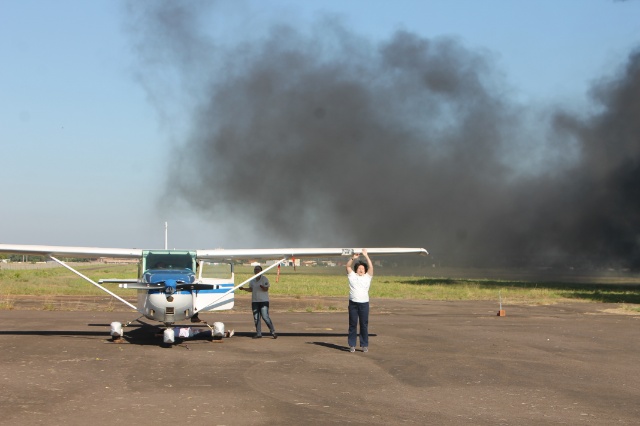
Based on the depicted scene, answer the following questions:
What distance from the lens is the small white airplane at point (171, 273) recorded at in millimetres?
16406

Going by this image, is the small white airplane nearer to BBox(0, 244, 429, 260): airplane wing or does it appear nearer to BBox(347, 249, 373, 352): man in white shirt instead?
BBox(0, 244, 429, 260): airplane wing

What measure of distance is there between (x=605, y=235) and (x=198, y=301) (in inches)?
3493

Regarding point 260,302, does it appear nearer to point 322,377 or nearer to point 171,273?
point 171,273

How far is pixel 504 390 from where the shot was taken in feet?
36.4

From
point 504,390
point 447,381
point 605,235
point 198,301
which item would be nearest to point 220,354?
point 198,301

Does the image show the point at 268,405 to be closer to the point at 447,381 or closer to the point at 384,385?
the point at 384,385

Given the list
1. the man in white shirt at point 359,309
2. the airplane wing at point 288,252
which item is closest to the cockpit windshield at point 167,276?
the airplane wing at point 288,252

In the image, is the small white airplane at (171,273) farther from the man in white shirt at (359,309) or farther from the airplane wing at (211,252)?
the man in white shirt at (359,309)

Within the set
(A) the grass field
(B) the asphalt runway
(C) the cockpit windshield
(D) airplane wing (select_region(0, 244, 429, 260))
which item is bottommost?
(B) the asphalt runway

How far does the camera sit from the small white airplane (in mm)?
16406

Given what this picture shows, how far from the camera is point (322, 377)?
39.9 ft

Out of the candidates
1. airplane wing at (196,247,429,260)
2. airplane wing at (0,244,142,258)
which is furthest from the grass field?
airplane wing at (196,247,429,260)

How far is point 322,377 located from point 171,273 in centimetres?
606

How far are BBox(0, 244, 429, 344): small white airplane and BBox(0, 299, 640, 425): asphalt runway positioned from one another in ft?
2.62
